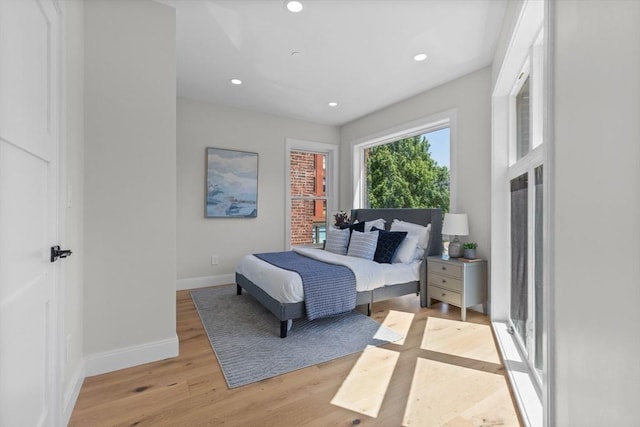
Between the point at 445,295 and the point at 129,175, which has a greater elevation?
the point at 129,175

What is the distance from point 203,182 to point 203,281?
1438 mm

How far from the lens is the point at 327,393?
5.98ft

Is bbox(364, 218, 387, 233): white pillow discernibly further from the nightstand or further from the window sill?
the window sill

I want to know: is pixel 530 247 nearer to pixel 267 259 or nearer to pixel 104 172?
pixel 267 259

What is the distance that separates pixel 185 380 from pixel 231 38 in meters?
2.79

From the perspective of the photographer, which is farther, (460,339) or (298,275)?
(298,275)

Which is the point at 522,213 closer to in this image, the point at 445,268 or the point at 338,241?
the point at 445,268

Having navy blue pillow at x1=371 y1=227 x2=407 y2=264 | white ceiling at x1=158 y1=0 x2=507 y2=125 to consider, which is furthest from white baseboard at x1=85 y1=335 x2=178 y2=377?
white ceiling at x1=158 y1=0 x2=507 y2=125

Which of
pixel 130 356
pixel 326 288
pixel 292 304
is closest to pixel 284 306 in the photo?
pixel 292 304

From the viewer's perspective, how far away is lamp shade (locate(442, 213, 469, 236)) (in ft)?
10.5

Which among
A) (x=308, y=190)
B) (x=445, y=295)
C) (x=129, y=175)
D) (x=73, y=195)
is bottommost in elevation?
(x=445, y=295)

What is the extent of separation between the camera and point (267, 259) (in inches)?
138

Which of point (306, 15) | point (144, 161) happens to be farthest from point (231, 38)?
point (144, 161)

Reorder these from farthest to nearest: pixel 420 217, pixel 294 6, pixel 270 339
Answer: pixel 420 217, pixel 270 339, pixel 294 6
